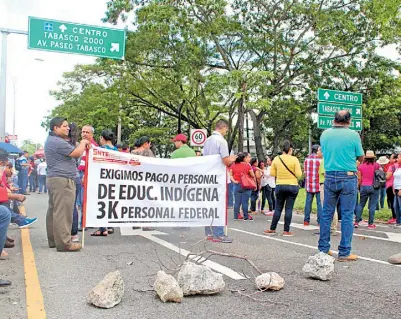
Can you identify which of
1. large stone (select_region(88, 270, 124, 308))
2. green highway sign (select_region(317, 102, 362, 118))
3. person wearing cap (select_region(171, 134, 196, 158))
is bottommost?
large stone (select_region(88, 270, 124, 308))

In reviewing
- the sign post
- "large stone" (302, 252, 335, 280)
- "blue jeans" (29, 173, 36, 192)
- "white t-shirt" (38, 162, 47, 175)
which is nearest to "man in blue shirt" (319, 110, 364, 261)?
"large stone" (302, 252, 335, 280)

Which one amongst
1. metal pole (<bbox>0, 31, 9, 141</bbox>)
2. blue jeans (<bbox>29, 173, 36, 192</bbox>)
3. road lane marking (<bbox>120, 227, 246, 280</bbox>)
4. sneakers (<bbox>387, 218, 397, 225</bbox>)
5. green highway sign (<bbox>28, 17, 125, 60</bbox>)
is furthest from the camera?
blue jeans (<bbox>29, 173, 36, 192</bbox>)

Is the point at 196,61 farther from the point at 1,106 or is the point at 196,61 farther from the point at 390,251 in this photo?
the point at 390,251

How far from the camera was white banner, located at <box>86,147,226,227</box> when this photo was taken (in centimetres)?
719

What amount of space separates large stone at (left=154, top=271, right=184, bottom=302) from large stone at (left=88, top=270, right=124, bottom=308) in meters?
0.34

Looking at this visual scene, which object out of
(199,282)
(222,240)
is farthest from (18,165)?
(199,282)

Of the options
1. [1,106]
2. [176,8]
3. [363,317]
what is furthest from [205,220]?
[176,8]

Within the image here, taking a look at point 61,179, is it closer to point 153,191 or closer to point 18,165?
point 153,191

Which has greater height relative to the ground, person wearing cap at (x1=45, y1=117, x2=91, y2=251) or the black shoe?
person wearing cap at (x1=45, y1=117, x2=91, y2=251)

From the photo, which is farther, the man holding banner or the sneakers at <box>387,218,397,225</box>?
the sneakers at <box>387,218,397,225</box>

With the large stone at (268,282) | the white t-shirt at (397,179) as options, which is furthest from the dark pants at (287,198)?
the large stone at (268,282)

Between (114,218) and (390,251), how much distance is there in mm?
4314

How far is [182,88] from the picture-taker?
24672 millimetres

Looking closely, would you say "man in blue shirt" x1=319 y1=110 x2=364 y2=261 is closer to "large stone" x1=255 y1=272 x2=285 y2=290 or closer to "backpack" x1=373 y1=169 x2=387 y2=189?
"large stone" x1=255 y1=272 x2=285 y2=290
